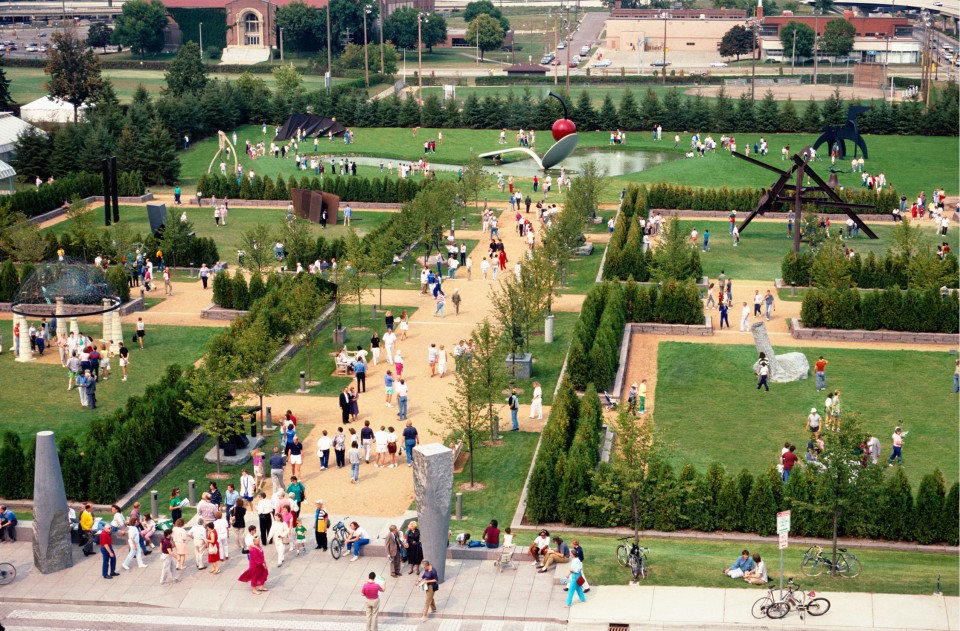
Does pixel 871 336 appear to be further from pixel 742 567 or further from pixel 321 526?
pixel 321 526

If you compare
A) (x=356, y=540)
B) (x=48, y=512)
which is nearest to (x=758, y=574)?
(x=356, y=540)

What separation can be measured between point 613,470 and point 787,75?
125m

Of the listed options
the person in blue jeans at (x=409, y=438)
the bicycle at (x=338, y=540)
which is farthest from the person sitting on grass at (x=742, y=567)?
the person in blue jeans at (x=409, y=438)

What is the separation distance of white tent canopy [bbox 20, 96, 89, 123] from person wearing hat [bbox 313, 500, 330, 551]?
74.7 meters

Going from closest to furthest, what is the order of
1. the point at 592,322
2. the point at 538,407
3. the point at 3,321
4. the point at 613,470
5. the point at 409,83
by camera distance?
the point at 613,470
the point at 538,407
the point at 592,322
the point at 3,321
the point at 409,83

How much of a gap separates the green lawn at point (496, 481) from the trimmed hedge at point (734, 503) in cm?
125

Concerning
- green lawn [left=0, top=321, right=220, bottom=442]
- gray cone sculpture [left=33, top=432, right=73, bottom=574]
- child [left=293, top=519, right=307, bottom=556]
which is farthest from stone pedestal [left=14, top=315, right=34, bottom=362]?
child [left=293, top=519, right=307, bottom=556]

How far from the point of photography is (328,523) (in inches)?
1264

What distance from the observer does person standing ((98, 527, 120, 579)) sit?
30312 millimetres

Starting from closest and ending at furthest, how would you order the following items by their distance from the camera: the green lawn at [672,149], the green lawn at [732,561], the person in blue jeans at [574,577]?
the person in blue jeans at [574,577] → the green lawn at [732,561] → the green lawn at [672,149]

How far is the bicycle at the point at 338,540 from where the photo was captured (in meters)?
31.5

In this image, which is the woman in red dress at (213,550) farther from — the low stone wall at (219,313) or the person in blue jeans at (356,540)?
the low stone wall at (219,313)

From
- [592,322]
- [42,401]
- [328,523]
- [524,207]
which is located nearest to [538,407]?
[592,322]

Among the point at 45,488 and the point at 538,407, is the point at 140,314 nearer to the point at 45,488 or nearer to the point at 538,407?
the point at 538,407
